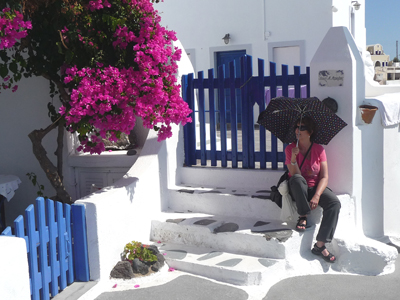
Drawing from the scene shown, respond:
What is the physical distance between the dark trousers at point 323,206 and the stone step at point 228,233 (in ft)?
0.97

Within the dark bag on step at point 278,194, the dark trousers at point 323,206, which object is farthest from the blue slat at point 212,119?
the dark trousers at point 323,206

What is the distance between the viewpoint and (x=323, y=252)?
5484 mm

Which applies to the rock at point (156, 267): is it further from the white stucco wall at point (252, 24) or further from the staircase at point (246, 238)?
the white stucco wall at point (252, 24)

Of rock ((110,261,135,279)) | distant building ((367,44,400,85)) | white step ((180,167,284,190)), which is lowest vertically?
rock ((110,261,135,279))

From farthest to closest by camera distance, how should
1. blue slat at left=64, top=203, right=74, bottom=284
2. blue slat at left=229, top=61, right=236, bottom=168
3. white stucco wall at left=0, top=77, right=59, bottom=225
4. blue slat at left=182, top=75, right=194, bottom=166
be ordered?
white stucco wall at left=0, top=77, right=59, bottom=225 → blue slat at left=182, top=75, right=194, bottom=166 → blue slat at left=229, top=61, right=236, bottom=168 → blue slat at left=64, top=203, right=74, bottom=284

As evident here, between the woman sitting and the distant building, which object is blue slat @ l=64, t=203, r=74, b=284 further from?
the distant building

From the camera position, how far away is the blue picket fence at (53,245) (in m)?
4.41

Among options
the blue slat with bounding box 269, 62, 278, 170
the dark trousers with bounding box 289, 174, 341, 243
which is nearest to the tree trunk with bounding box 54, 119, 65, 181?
the blue slat with bounding box 269, 62, 278, 170

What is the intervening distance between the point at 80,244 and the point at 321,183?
2743mm

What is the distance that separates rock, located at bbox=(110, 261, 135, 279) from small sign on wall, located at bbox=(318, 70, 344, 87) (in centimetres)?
320

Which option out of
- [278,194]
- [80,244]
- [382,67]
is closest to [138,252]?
[80,244]

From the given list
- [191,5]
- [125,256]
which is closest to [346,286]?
[125,256]

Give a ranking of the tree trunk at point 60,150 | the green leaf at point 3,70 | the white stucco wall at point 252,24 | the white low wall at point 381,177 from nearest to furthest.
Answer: the green leaf at point 3,70
the white low wall at point 381,177
the tree trunk at point 60,150
the white stucco wall at point 252,24

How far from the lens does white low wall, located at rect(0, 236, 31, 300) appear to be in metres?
3.72
